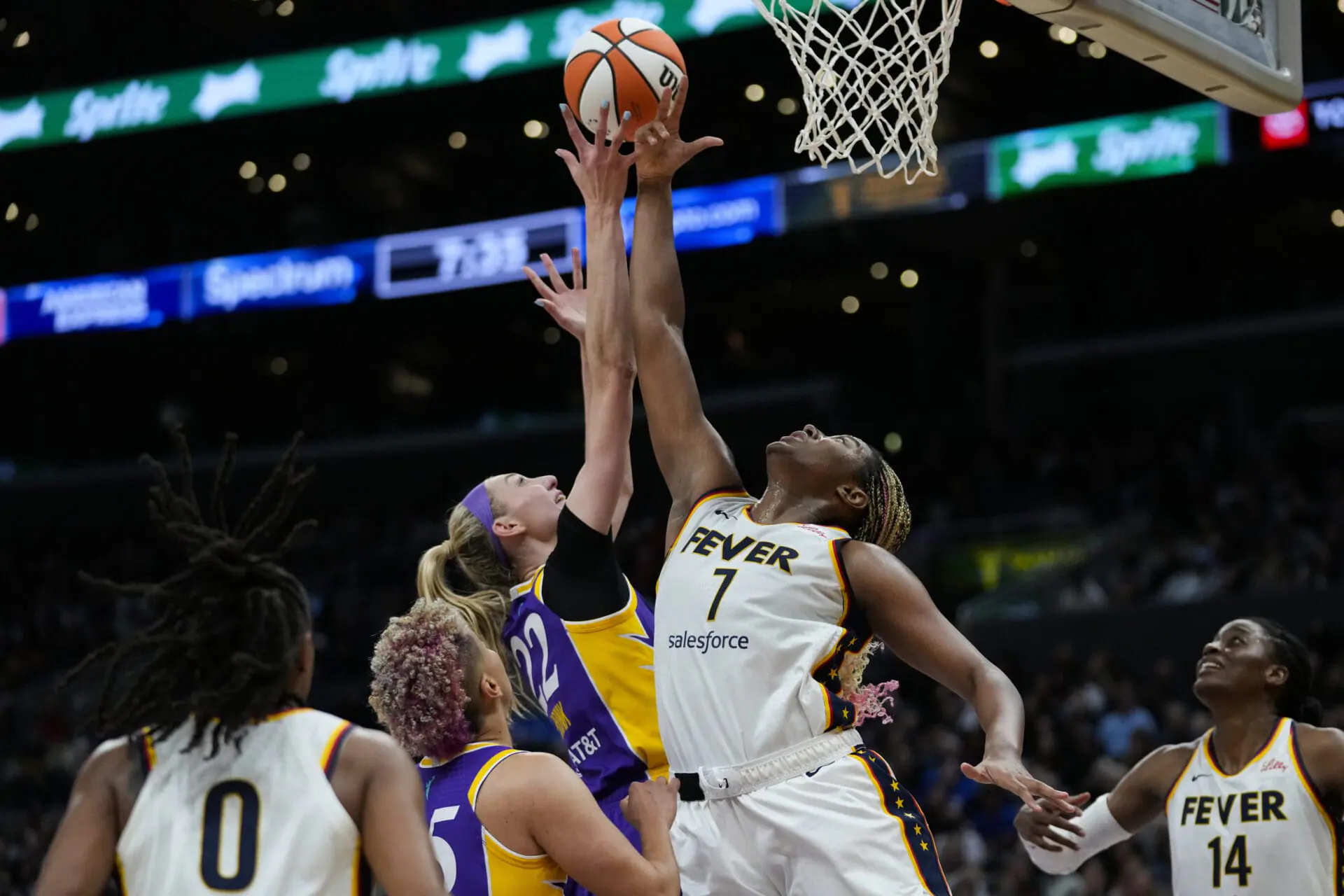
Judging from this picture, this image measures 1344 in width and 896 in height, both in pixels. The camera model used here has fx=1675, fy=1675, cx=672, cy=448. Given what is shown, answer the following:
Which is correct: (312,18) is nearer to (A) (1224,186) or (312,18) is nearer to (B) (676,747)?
(A) (1224,186)

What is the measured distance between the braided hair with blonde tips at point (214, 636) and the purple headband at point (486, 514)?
1.56 m

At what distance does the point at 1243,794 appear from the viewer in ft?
17.3

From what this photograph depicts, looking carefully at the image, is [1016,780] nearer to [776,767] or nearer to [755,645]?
[776,767]

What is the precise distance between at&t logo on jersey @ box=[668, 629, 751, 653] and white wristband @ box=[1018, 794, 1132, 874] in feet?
5.63

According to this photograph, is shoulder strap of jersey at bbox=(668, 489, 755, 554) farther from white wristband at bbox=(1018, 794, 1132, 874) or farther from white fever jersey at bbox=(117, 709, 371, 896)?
white wristband at bbox=(1018, 794, 1132, 874)

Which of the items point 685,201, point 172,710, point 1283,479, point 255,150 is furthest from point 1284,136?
point 172,710

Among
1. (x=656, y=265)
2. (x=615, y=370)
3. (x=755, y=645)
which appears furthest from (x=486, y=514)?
(x=755, y=645)

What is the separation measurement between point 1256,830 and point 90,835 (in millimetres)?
3691

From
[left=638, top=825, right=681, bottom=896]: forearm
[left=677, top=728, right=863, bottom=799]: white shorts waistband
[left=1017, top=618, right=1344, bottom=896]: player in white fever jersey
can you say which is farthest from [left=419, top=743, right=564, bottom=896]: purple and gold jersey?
[left=1017, top=618, right=1344, bottom=896]: player in white fever jersey

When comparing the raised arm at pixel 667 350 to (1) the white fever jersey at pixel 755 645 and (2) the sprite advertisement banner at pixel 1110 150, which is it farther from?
(2) the sprite advertisement banner at pixel 1110 150

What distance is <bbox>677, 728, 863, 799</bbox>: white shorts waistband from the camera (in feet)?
12.8

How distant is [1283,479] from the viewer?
15633 millimetres

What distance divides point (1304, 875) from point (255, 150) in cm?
1778

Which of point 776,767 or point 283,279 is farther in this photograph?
point 283,279
